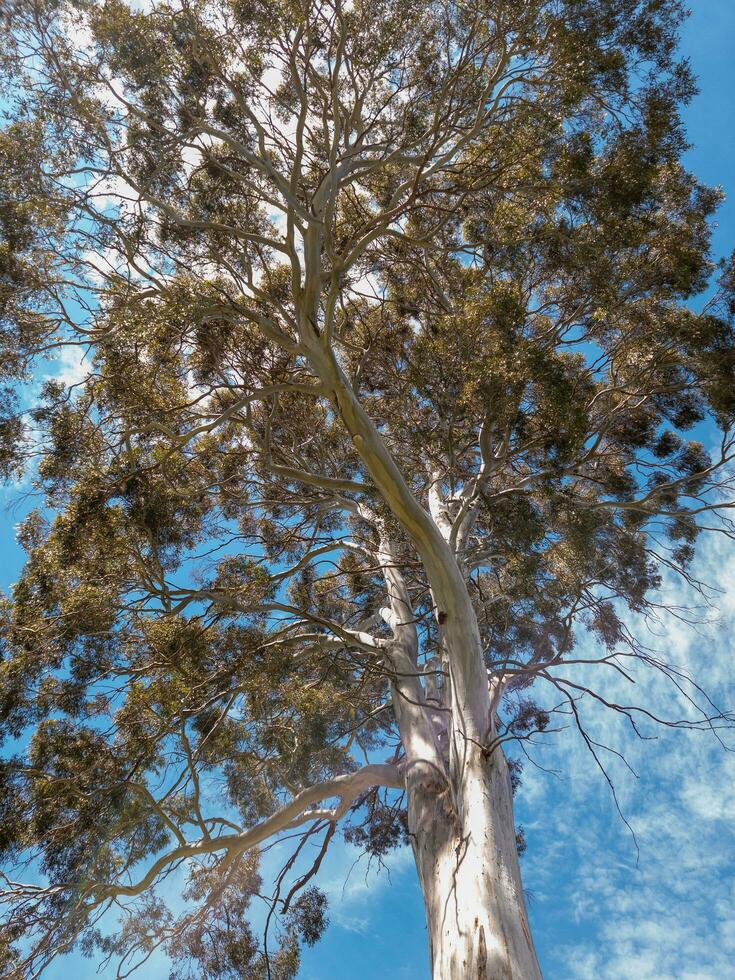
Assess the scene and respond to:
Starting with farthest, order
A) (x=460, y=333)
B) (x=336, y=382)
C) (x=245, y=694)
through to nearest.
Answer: (x=245, y=694), (x=460, y=333), (x=336, y=382)

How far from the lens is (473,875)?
3773 mm

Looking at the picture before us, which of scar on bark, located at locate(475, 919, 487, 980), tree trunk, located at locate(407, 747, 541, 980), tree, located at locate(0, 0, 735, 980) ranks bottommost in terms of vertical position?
scar on bark, located at locate(475, 919, 487, 980)

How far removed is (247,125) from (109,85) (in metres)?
1.14

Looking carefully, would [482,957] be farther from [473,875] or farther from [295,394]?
[295,394]

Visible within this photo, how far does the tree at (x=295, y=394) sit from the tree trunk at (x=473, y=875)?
0.13 ft

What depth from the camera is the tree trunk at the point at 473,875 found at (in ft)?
11.4

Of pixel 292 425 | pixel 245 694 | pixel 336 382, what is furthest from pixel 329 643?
pixel 336 382

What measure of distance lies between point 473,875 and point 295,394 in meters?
4.26

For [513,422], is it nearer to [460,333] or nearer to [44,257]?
[460,333]

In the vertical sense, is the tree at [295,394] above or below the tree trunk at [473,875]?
above

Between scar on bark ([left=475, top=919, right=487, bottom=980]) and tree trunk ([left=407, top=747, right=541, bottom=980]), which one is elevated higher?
tree trunk ([left=407, top=747, right=541, bottom=980])

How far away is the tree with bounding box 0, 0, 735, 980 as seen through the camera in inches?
197

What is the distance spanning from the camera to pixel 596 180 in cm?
570

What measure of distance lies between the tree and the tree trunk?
4 cm
